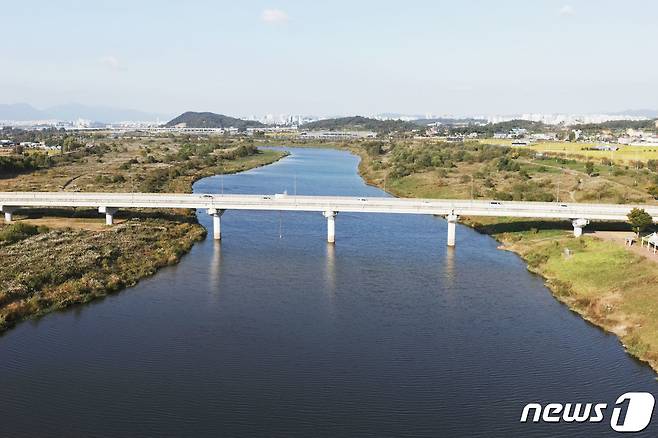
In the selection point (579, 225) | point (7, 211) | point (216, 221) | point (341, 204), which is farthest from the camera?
point (7, 211)

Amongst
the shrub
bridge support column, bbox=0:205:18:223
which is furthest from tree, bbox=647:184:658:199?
bridge support column, bbox=0:205:18:223

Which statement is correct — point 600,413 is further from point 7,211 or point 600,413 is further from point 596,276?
point 7,211

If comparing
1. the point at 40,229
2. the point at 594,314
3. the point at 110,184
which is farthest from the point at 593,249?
the point at 110,184

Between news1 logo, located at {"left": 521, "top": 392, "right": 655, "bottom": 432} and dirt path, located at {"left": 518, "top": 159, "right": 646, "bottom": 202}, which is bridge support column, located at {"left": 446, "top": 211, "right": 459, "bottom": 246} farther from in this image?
news1 logo, located at {"left": 521, "top": 392, "right": 655, "bottom": 432}

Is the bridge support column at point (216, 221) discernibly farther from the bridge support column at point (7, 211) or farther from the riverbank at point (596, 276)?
the riverbank at point (596, 276)

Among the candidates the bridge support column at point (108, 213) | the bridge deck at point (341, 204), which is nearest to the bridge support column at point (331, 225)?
the bridge deck at point (341, 204)

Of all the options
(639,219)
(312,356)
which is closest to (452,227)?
(639,219)

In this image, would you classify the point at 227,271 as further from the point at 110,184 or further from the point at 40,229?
the point at 110,184
